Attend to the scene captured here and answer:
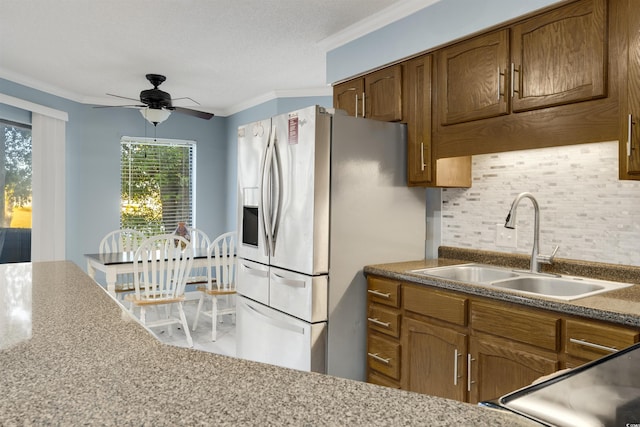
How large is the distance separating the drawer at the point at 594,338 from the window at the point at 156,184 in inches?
205

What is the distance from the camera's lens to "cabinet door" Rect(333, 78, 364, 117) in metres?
3.28

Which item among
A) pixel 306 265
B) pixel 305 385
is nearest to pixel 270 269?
pixel 306 265

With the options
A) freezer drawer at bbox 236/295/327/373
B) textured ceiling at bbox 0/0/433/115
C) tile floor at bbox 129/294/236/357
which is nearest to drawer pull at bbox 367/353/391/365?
freezer drawer at bbox 236/295/327/373

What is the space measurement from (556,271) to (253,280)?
1.82 metres

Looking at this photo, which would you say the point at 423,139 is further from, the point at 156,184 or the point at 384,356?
the point at 156,184

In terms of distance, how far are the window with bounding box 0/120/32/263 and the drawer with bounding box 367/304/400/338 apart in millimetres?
3816

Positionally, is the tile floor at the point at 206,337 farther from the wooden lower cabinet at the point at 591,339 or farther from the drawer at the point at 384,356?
the wooden lower cabinet at the point at 591,339

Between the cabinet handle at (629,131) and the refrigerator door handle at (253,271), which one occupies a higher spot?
the cabinet handle at (629,131)

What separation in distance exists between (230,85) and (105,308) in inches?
163

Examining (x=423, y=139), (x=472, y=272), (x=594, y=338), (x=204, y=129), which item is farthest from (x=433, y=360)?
(x=204, y=129)

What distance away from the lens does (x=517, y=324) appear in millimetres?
1950

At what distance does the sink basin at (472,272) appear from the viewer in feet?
8.55

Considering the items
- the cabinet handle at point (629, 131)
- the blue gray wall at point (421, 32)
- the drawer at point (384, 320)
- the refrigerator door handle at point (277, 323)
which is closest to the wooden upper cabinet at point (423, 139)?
the blue gray wall at point (421, 32)

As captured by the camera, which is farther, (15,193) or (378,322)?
(15,193)
